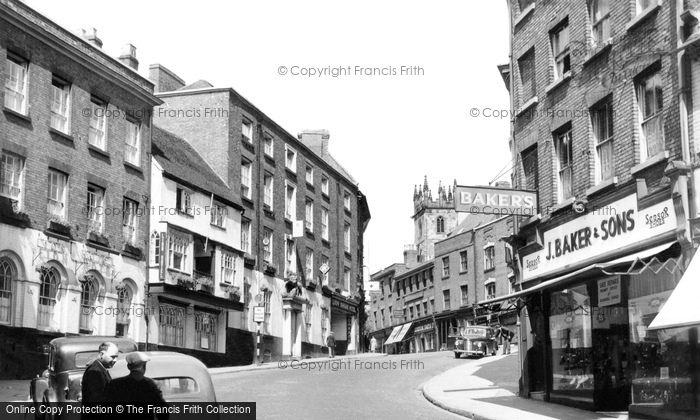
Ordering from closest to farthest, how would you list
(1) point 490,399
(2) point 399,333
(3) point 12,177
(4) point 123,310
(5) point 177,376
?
(5) point 177,376, (1) point 490,399, (3) point 12,177, (4) point 123,310, (2) point 399,333

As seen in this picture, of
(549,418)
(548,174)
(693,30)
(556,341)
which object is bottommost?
(549,418)

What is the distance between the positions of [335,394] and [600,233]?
7544 millimetres

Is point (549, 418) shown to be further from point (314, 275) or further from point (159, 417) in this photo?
point (314, 275)

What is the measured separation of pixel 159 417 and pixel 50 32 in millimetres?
23711

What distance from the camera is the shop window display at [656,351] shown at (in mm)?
15805

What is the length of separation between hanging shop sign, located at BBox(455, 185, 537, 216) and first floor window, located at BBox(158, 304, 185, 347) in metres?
18.1

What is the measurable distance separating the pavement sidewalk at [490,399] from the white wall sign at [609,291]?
2307mm

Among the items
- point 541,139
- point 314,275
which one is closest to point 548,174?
point 541,139

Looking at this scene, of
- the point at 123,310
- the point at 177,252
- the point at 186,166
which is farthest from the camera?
the point at 186,166

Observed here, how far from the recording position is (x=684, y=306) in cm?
1367

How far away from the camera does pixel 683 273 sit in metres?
15.5

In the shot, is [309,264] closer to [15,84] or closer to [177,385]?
[15,84]

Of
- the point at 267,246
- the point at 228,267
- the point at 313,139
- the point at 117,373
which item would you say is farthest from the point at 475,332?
the point at 117,373

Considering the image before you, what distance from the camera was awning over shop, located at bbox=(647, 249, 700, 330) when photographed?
1329 cm
